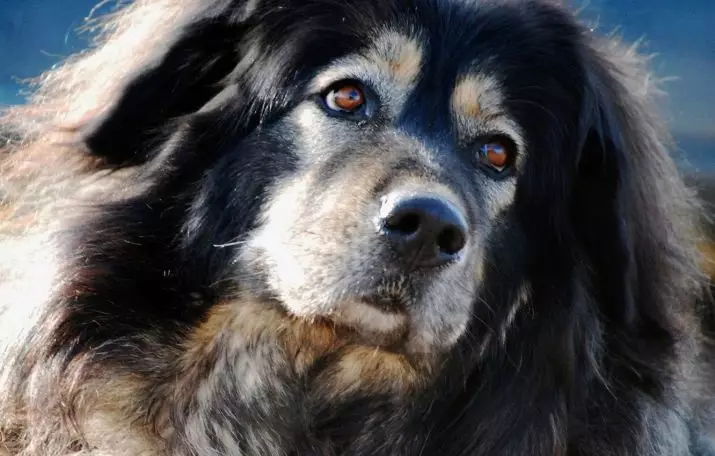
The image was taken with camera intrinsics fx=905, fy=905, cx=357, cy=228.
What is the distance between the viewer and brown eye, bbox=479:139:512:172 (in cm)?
229

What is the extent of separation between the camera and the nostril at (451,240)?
6.21ft

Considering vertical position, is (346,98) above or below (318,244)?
above

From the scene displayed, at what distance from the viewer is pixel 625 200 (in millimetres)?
2408

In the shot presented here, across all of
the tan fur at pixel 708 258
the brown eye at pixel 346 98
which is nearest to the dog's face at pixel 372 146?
the brown eye at pixel 346 98

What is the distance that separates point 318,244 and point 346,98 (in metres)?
0.41

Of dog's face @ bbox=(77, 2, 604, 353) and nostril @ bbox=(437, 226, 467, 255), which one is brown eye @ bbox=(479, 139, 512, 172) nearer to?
dog's face @ bbox=(77, 2, 604, 353)

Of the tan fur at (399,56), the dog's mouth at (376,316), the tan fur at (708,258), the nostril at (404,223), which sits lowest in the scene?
the dog's mouth at (376,316)

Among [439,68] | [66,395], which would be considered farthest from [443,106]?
[66,395]

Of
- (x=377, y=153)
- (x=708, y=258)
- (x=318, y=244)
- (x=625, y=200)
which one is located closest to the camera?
(x=318, y=244)

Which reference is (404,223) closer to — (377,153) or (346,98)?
(377,153)

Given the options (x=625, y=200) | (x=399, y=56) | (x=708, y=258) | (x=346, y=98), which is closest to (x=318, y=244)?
(x=346, y=98)

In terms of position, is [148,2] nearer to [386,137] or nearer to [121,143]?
[121,143]

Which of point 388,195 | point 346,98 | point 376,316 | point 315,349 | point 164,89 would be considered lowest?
point 315,349

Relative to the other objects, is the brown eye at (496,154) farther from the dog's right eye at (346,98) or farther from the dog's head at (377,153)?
the dog's right eye at (346,98)
